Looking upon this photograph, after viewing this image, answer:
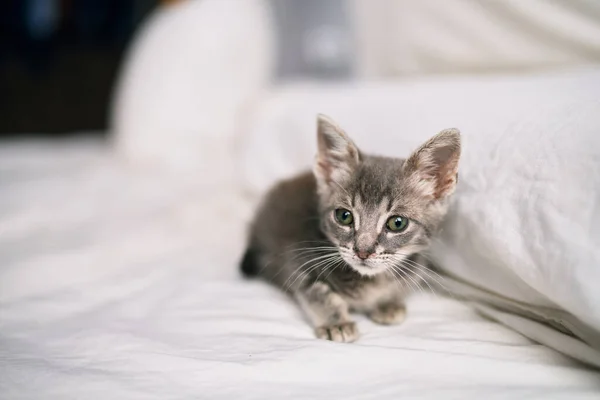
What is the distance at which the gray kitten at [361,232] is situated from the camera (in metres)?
0.91

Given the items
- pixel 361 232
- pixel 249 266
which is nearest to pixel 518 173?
pixel 361 232

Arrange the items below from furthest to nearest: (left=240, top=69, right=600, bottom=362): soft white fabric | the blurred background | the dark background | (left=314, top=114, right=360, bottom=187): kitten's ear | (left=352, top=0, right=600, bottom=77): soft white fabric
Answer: the dark background, the blurred background, (left=352, top=0, right=600, bottom=77): soft white fabric, (left=314, top=114, right=360, bottom=187): kitten's ear, (left=240, top=69, right=600, bottom=362): soft white fabric

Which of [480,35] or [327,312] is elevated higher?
[480,35]

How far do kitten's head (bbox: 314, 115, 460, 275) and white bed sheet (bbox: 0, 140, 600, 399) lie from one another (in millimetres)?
158

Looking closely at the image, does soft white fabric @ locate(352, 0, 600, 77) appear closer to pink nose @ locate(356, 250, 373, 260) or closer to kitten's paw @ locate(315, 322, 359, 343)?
pink nose @ locate(356, 250, 373, 260)

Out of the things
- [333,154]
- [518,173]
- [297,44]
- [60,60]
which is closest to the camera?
[518,173]

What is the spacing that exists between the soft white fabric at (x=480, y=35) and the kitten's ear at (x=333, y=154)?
659 millimetres

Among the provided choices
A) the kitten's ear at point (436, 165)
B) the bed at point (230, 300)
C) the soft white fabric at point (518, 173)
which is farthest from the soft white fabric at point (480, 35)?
the kitten's ear at point (436, 165)

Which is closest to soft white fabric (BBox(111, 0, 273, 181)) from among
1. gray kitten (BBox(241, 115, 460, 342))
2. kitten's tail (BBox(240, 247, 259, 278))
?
kitten's tail (BBox(240, 247, 259, 278))

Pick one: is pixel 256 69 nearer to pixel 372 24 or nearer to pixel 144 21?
pixel 372 24

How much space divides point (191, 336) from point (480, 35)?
120cm

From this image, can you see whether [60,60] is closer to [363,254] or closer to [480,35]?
[480,35]

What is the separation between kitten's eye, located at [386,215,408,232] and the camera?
94 cm

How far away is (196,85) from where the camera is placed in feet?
6.52
